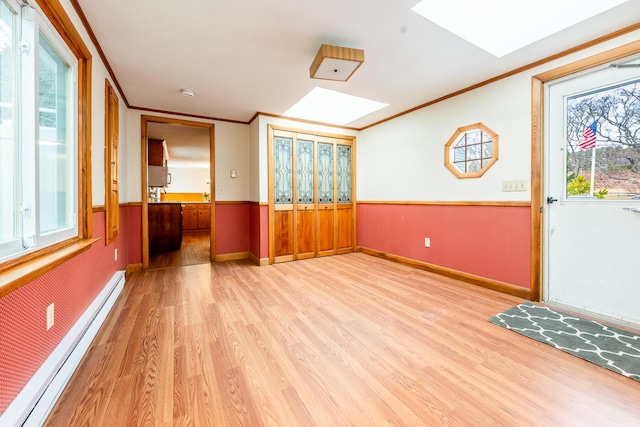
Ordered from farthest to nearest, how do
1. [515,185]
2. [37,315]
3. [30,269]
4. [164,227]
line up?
[164,227], [515,185], [37,315], [30,269]

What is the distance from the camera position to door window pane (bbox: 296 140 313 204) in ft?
14.1

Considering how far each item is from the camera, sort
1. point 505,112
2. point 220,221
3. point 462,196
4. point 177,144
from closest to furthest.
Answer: point 505,112 < point 462,196 < point 220,221 < point 177,144

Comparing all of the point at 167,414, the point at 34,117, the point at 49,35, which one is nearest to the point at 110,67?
the point at 49,35

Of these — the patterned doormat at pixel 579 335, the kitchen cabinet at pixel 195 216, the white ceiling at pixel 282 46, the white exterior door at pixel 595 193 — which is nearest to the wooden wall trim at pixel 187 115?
the white ceiling at pixel 282 46

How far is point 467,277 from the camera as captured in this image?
309 cm

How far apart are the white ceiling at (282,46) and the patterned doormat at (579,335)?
7.35 ft

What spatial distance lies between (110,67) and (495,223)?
420 centimetres

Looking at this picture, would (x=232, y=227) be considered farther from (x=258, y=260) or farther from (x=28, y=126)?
(x=28, y=126)

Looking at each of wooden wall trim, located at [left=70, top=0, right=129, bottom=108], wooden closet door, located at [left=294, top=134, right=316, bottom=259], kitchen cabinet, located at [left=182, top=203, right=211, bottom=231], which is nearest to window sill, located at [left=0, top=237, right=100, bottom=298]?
wooden wall trim, located at [left=70, top=0, right=129, bottom=108]

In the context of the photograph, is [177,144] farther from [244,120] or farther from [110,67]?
[110,67]

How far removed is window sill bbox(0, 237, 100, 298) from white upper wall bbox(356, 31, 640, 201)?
354cm

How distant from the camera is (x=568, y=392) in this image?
4.39ft

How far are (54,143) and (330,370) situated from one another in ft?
7.14

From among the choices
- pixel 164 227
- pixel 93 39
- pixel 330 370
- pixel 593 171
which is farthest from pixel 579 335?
pixel 164 227
